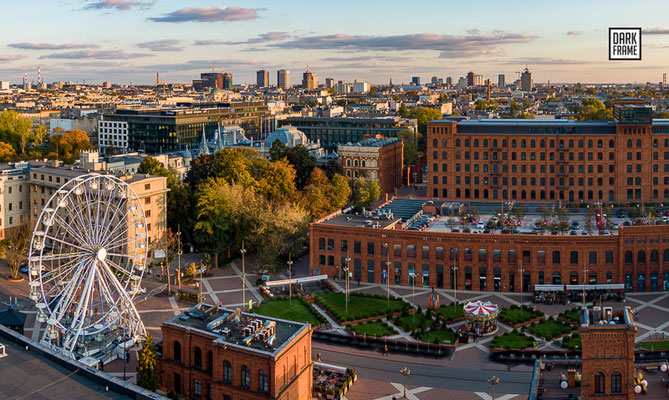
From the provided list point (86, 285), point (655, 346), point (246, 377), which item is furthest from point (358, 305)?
point (655, 346)

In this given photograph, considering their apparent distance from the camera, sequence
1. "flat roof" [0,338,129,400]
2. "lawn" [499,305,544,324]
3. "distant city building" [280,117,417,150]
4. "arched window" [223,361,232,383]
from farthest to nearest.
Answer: "distant city building" [280,117,417,150], "lawn" [499,305,544,324], "arched window" [223,361,232,383], "flat roof" [0,338,129,400]

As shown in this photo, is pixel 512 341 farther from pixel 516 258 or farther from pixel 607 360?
pixel 607 360

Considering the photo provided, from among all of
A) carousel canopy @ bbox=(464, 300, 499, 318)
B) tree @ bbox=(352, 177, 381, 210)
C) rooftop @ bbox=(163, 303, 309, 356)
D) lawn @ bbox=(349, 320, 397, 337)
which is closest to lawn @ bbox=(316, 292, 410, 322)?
lawn @ bbox=(349, 320, 397, 337)

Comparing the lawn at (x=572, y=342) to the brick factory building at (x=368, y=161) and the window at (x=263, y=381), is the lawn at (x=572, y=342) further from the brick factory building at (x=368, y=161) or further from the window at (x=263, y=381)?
the brick factory building at (x=368, y=161)

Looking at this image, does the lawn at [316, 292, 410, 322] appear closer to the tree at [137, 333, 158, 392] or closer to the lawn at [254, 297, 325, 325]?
the lawn at [254, 297, 325, 325]

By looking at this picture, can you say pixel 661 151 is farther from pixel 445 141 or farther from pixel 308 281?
pixel 308 281

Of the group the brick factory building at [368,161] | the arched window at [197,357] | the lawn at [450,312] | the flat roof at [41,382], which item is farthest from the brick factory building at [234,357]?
the brick factory building at [368,161]

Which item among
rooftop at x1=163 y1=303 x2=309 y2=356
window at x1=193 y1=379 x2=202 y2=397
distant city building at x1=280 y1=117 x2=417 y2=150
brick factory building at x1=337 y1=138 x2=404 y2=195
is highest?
distant city building at x1=280 y1=117 x2=417 y2=150
